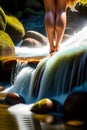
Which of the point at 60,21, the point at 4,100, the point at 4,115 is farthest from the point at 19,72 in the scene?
the point at 4,115

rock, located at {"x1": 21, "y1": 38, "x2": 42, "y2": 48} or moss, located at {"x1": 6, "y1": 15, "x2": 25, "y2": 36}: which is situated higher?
moss, located at {"x1": 6, "y1": 15, "x2": 25, "y2": 36}

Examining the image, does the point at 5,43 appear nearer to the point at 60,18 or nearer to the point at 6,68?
the point at 6,68

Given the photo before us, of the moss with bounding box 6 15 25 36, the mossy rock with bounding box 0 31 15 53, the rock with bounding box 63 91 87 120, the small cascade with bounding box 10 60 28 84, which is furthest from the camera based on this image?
the moss with bounding box 6 15 25 36

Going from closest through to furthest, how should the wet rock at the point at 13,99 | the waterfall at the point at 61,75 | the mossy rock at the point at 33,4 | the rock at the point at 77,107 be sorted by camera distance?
the rock at the point at 77,107
the waterfall at the point at 61,75
the wet rock at the point at 13,99
the mossy rock at the point at 33,4

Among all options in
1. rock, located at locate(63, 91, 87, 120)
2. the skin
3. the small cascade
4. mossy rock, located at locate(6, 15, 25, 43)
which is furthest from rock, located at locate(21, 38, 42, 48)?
rock, located at locate(63, 91, 87, 120)

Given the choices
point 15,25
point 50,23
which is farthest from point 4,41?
point 50,23

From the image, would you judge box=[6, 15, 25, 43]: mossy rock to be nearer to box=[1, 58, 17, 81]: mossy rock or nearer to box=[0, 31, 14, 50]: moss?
box=[0, 31, 14, 50]: moss

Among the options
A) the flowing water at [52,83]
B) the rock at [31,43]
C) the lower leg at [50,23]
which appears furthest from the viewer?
the rock at [31,43]

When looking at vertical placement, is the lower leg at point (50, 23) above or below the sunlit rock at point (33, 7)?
above

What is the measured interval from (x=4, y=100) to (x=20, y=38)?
51.2 feet

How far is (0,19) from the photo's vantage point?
78.0ft

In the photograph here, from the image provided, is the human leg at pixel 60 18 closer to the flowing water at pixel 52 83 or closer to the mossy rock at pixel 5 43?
the flowing water at pixel 52 83

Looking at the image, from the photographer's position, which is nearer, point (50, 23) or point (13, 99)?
point (50, 23)

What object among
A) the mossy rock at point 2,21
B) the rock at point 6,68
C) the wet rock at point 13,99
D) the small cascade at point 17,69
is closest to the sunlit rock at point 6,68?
the rock at point 6,68
